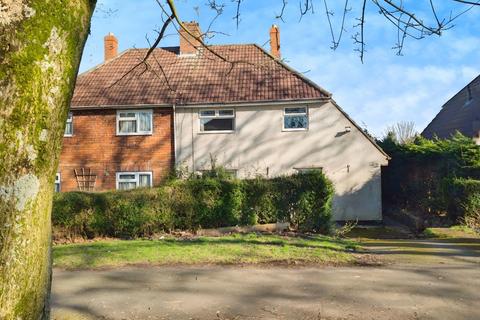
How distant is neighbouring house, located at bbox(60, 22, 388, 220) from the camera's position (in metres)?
22.2

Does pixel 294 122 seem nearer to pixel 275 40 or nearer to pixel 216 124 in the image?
pixel 216 124

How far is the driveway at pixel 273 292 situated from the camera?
569cm

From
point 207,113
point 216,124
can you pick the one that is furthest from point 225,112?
point 207,113

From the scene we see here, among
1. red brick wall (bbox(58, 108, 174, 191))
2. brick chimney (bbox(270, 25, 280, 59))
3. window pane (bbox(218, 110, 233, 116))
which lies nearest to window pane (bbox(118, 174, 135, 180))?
red brick wall (bbox(58, 108, 174, 191))

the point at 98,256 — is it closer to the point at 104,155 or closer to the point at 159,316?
the point at 159,316

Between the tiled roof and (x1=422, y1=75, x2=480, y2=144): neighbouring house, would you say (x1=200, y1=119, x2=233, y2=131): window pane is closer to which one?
the tiled roof

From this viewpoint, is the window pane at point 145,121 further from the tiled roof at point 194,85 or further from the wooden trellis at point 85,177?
the wooden trellis at point 85,177

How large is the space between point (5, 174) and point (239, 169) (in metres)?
20.5

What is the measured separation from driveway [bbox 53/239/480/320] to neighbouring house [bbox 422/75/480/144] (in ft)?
57.3

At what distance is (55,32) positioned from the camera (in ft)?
7.76

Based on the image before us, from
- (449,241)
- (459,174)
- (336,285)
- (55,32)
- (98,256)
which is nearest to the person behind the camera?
(55,32)

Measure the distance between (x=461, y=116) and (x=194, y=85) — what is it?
14923mm

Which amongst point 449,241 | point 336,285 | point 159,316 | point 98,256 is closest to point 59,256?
point 98,256

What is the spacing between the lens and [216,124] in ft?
75.2
